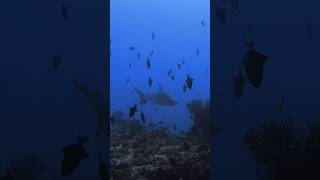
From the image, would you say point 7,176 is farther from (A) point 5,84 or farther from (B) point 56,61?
(B) point 56,61

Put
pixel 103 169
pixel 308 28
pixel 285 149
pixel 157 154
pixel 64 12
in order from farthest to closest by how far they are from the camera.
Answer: pixel 157 154 < pixel 285 149 < pixel 308 28 < pixel 103 169 < pixel 64 12

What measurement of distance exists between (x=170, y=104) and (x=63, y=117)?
9059 millimetres

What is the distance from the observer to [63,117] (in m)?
4.29

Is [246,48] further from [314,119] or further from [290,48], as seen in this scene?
[314,119]

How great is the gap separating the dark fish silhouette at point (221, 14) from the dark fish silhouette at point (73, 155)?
6.04 ft

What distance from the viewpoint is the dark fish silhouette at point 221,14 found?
4.47 meters

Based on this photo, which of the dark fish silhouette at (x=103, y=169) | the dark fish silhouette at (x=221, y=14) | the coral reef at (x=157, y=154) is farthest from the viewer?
the coral reef at (x=157, y=154)

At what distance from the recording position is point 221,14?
448 centimetres

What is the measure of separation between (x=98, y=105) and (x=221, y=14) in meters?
1.59

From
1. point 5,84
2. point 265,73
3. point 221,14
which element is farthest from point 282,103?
point 5,84

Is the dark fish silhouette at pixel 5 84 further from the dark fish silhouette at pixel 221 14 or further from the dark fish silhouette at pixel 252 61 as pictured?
the dark fish silhouette at pixel 252 61

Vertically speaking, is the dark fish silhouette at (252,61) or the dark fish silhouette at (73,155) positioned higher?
the dark fish silhouette at (252,61)

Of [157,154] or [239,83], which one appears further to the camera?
[157,154]

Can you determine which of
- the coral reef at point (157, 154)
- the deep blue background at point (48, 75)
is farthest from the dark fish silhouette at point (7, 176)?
the coral reef at point (157, 154)
